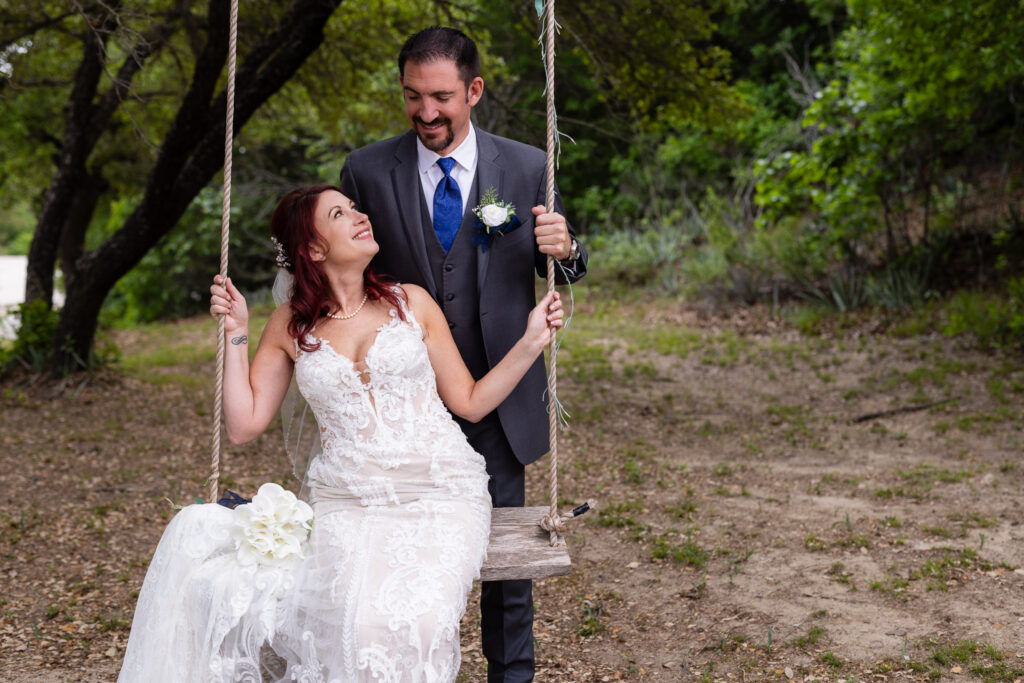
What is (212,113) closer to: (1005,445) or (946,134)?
(1005,445)

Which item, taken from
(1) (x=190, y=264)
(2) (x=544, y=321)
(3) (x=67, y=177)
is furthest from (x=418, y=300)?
(1) (x=190, y=264)

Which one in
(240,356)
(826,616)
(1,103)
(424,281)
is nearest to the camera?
(240,356)

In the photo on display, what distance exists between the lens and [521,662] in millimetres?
2828

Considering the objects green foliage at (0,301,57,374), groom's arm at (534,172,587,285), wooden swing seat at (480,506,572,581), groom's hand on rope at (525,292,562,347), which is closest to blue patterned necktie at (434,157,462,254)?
groom's arm at (534,172,587,285)

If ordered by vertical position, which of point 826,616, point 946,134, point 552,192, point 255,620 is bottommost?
point 826,616

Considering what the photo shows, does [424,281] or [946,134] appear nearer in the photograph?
[424,281]

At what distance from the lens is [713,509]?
530cm

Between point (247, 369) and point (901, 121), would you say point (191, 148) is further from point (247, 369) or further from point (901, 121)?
point (901, 121)

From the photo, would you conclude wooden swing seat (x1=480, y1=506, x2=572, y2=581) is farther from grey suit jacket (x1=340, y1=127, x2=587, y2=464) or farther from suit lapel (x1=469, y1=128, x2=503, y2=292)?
suit lapel (x1=469, y1=128, x2=503, y2=292)

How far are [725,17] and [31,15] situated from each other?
12.6m

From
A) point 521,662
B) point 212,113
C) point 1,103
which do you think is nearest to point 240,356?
point 521,662

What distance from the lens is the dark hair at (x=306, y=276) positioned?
264cm

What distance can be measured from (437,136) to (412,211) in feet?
0.81

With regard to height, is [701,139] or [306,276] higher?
[701,139]
